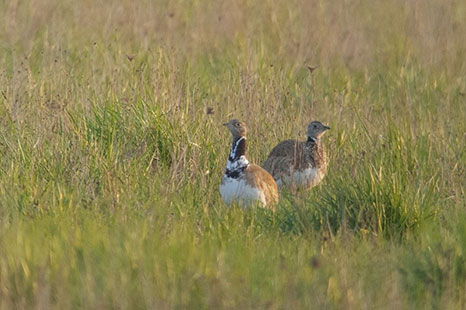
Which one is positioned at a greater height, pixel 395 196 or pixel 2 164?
pixel 395 196

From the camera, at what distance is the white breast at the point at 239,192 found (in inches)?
228

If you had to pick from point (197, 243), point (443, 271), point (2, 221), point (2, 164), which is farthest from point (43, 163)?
point (443, 271)

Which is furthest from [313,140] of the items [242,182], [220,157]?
[242,182]

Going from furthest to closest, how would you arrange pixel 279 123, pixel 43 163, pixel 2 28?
pixel 2 28, pixel 279 123, pixel 43 163

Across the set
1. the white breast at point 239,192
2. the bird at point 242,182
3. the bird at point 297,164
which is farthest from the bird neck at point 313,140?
the white breast at point 239,192

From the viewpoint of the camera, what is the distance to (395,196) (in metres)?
5.10

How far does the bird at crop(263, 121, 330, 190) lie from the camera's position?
6.76 metres

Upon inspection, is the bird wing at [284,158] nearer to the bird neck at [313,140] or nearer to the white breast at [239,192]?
the bird neck at [313,140]

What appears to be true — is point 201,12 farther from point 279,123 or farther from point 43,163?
point 43,163

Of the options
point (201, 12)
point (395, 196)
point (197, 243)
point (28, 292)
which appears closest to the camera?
point (28, 292)

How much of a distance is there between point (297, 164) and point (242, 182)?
1105 mm

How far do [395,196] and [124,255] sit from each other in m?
1.74

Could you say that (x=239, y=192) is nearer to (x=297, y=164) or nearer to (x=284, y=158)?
(x=284, y=158)

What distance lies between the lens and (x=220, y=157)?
6.79 metres
